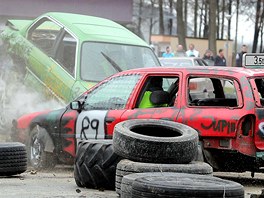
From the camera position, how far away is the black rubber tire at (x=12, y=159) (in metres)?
9.07

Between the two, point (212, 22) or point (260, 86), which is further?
point (212, 22)

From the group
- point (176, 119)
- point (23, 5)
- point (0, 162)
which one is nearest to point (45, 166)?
point (0, 162)

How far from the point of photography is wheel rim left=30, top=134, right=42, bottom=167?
35.3 feet

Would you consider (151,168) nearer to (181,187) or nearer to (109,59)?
(181,187)

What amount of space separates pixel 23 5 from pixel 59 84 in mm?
15066

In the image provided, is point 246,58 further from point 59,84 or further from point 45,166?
point 59,84

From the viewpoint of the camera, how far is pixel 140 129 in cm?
822

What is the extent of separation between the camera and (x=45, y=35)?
595 inches

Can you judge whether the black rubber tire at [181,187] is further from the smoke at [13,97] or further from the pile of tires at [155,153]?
the smoke at [13,97]

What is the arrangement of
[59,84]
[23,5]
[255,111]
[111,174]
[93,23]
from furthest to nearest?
[23,5], [93,23], [59,84], [255,111], [111,174]

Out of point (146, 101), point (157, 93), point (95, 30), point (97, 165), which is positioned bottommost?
point (97, 165)

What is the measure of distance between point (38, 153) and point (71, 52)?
3618 millimetres

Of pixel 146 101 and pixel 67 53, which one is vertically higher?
pixel 67 53

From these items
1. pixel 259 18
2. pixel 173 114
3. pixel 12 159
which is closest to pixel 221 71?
pixel 173 114
